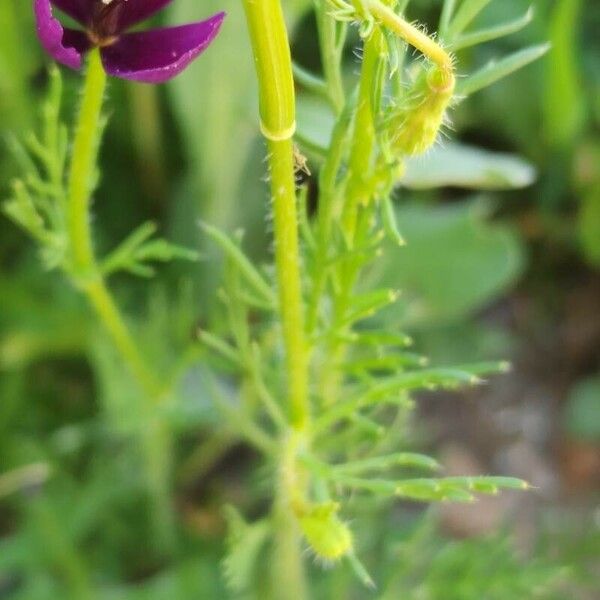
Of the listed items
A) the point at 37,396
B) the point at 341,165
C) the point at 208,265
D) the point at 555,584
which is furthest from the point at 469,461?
the point at 341,165

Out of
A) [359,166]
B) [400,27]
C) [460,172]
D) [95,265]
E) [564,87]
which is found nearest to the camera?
[400,27]

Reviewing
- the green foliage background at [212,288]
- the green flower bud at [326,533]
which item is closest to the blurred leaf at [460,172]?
the green foliage background at [212,288]

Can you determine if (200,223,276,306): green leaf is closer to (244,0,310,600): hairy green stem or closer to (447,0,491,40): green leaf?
(244,0,310,600): hairy green stem

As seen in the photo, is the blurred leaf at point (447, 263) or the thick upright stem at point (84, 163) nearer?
the thick upright stem at point (84, 163)

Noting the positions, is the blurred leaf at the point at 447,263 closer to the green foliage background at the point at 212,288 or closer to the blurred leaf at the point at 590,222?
the green foliage background at the point at 212,288

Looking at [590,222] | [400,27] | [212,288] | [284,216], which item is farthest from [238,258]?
[590,222]

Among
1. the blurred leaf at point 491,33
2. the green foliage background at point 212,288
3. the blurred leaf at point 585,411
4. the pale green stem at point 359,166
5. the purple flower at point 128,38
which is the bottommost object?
the blurred leaf at point 585,411

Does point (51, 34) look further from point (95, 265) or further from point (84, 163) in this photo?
point (95, 265)

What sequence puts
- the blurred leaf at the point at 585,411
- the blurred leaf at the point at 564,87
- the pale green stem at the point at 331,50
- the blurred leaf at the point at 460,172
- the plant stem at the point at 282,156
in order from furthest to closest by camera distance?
the blurred leaf at the point at 585,411, the blurred leaf at the point at 564,87, the blurred leaf at the point at 460,172, the pale green stem at the point at 331,50, the plant stem at the point at 282,156
